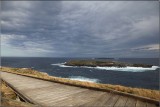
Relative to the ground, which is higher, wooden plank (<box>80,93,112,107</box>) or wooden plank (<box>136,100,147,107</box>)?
wooden plank (<box>136,100,147,107</box>)

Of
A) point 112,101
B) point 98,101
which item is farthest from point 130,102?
point 98,101

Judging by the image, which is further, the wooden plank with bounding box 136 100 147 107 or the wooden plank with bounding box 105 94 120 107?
the wooden plank with bounding box 105 94 120 107

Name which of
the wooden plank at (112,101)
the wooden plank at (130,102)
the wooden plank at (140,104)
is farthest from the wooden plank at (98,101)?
the wooden plank at (140,104)

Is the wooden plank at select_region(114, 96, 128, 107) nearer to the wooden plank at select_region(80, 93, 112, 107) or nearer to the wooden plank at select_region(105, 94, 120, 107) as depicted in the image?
the wooden plank at select_region(105, 94, 120, 107)

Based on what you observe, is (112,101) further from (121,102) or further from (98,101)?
(98,101)

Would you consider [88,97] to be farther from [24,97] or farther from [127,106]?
[24,97]

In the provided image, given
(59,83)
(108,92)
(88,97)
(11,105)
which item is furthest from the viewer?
(59,83)

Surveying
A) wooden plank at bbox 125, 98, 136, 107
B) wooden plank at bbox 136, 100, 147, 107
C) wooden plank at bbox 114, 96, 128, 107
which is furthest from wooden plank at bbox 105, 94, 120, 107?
wooden plank at bbox 136, 100, 147, 107

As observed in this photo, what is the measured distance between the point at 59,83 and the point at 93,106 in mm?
5051

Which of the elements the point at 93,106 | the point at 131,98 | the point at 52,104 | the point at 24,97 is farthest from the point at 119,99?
the point at 24,97

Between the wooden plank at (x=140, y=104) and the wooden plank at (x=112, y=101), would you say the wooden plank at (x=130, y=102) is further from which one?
the wooden plank at (x=112, y=101)

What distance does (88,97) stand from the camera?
683 centimetres

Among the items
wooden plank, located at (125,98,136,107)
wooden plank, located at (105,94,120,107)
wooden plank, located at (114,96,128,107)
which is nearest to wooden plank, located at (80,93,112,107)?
wooden plank, located at (105,94,120,107)

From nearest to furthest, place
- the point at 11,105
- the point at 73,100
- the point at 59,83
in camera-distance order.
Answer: the point at 11,105, the point at 73,100, the point at 59,83
